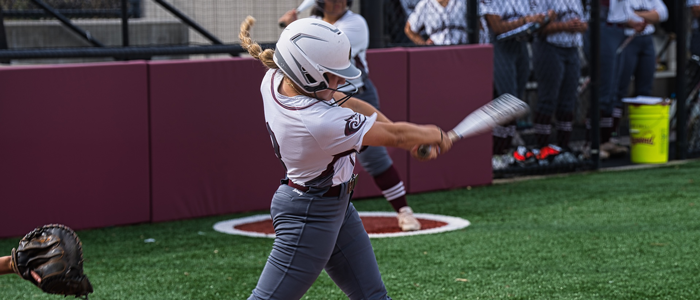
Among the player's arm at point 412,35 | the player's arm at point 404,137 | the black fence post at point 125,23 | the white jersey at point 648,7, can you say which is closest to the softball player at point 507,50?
the player's arm at point 412,35

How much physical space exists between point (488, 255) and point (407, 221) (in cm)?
90

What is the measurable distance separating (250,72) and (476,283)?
3.08 metres

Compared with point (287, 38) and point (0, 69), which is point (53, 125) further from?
point (287, 38)

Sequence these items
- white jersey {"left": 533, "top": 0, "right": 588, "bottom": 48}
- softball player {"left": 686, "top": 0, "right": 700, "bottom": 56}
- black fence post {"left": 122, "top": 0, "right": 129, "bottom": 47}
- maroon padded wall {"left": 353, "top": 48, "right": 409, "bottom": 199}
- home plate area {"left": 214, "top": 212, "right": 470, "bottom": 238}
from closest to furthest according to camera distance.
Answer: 1. home plate area {"left": 214, "top": 212, "right": 470, "bottom": 238}
2. black fence post {"left": 122, "top": 0, "right": 129, "bottom": 47}
3. maroon padded wall {"left": 353, "top": 48, "right": 409, "bottom": 199}
4. white jersey {"left": 533, "top": 0, "right": 588, "bottom": 48}
5. softball player {"left": 686, "top": 0, "right": 700, "bottom": 56}

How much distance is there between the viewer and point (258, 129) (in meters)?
7.13

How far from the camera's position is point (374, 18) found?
7.76 metres

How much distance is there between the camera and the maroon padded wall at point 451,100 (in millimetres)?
7965

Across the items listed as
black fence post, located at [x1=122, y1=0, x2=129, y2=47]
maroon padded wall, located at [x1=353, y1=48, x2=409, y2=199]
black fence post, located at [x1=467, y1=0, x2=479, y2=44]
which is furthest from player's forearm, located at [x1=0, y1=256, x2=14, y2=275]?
black fence post, located at [x1=467, y1=0, x2=479, y2=44]

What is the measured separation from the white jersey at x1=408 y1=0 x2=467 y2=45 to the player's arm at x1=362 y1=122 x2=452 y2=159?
549cm

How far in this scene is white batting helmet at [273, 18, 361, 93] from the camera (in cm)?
304

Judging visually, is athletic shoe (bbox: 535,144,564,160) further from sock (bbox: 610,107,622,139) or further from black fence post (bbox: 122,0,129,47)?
black fence post (bbox: 122,0,129,47)

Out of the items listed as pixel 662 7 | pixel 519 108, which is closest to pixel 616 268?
pixel 519 108

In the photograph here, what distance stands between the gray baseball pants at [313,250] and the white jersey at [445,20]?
562 centimetres

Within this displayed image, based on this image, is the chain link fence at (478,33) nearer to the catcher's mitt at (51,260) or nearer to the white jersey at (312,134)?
the white jersey at (312,134)
